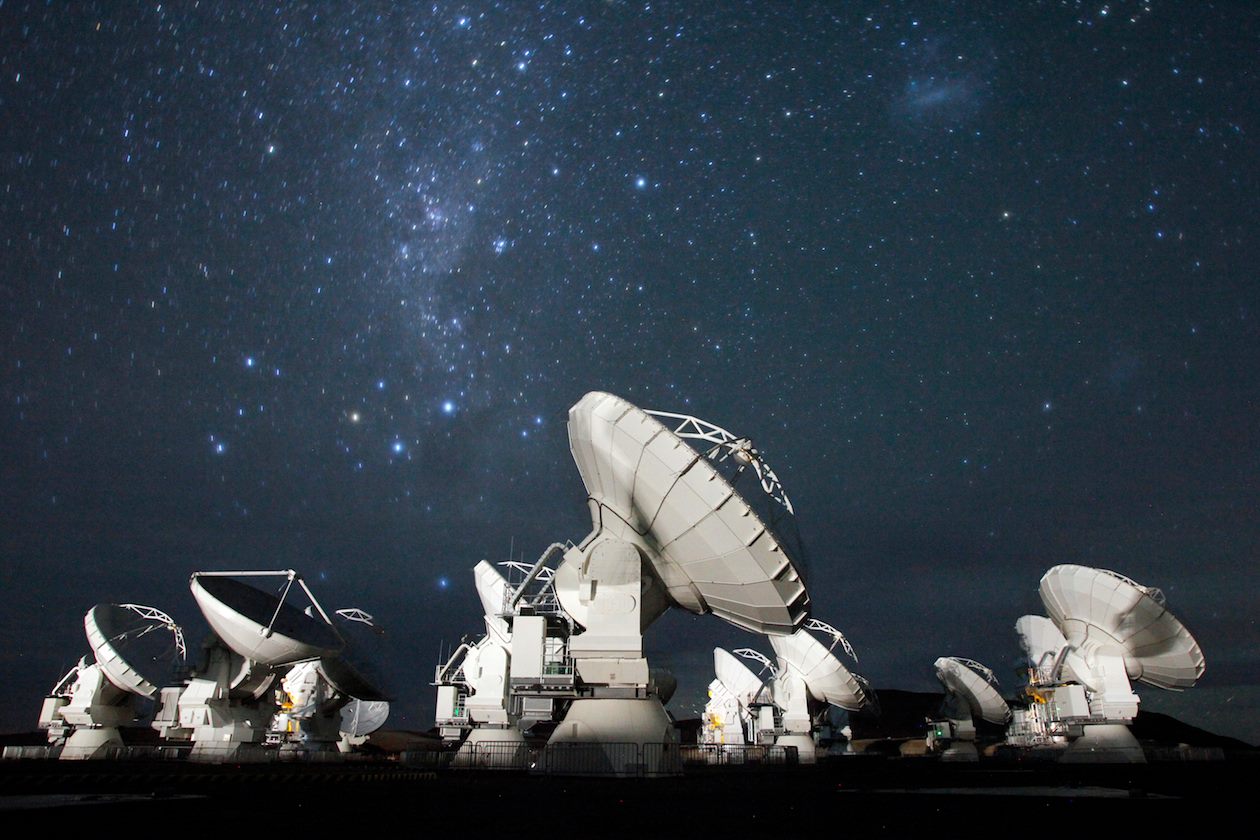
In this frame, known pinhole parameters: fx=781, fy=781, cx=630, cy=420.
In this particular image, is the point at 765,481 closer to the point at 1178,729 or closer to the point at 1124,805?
Answer: the point at 1124,805

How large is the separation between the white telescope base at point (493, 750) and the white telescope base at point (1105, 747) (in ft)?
88.6

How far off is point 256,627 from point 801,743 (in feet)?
94.7

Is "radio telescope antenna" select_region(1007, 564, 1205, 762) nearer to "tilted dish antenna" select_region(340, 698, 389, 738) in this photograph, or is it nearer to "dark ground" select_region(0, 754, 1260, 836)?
"dark ground" select_region(0, 754, 1260, 836)

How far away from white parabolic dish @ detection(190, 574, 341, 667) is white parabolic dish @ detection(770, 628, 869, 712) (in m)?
23.8

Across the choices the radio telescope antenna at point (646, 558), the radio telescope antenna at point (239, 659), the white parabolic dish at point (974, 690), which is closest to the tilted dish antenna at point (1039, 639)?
the white parabolic dish at point (974, 690)

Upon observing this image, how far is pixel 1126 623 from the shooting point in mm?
36719

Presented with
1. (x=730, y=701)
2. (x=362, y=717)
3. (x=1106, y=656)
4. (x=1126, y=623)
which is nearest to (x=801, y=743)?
(x=730, y=701)

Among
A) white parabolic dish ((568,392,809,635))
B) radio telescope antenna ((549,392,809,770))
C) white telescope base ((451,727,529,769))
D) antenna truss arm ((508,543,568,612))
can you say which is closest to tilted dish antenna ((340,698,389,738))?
white telescope base ((451,727,529,769))

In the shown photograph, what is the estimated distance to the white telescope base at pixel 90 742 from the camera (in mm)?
34562

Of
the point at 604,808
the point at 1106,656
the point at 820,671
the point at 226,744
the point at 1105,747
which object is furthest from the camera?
the point at 820,671

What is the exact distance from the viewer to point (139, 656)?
3319 cm

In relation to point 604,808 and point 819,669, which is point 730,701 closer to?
point 819,669

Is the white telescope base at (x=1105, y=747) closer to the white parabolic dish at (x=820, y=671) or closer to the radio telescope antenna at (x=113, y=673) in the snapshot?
the white parabolic dish at (x=820, y=671)

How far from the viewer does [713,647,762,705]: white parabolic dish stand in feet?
153
